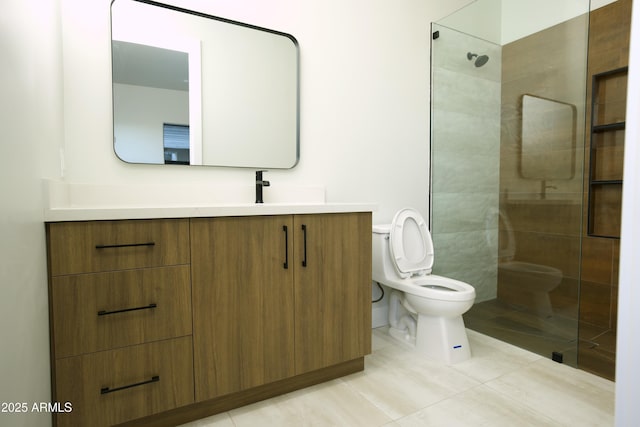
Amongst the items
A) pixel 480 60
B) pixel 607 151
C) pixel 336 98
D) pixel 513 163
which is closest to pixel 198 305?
pixel 336 98

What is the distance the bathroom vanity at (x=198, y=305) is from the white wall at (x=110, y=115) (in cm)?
11

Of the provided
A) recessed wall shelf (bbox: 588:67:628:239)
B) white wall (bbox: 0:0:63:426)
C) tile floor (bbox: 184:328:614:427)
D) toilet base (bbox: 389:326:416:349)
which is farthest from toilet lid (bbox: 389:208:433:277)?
white wall (bbox: 0:0:63:426)

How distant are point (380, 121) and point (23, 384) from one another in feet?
7.29

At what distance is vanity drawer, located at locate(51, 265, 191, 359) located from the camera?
1.22m

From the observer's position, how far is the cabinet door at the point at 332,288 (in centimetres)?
166

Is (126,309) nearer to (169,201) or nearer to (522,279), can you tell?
(169,201)

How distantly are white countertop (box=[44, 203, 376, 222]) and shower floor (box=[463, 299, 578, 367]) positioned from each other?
1.42m

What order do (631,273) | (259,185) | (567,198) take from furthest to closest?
1. (567,198)
2. (259,185)
3. (631,273)

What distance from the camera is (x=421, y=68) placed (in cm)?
264

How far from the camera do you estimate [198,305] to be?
143 cm

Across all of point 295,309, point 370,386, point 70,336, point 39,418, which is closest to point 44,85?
point 70,336

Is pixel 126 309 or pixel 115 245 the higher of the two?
pixel 115 245

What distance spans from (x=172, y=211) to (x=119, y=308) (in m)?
0.39

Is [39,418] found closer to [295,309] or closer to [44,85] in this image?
[295,309]
